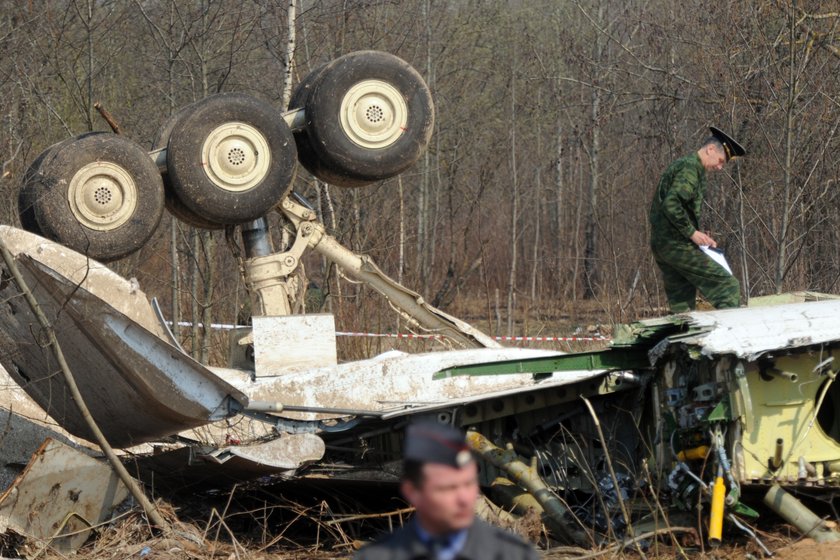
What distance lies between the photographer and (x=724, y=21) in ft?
44.7

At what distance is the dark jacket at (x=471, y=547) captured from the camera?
239 centimetres

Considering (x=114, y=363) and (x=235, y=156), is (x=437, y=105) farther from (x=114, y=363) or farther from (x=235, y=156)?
(x=114, y=363)

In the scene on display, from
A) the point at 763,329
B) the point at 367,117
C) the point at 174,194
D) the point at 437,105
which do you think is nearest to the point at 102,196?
the point at 174,194

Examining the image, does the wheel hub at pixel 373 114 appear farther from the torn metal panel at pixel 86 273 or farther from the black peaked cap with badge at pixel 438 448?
the black peaked cap with badge at pixel 438 448

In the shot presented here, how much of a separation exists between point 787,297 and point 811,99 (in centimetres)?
513

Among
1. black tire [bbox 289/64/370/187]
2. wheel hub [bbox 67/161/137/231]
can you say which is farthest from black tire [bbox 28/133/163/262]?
black tire [bbox 289/64/370/187]

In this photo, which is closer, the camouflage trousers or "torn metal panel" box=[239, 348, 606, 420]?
"torn metal panel" box=[239, 348, 606, 420]

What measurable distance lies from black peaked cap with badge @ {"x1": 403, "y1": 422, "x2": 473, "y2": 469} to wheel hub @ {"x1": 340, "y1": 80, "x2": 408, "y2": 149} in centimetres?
599

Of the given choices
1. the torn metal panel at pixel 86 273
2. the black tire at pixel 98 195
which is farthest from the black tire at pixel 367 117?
the torn metal panel at pixel 86 273

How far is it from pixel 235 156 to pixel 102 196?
97 centimetres

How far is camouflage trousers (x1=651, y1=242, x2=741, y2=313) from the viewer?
7.92 meters

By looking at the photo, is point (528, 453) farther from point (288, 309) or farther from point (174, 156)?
→ point (174, 156)

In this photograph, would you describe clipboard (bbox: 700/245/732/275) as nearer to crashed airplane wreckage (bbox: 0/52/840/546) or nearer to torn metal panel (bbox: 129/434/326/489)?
crashed airplane wreckage (bbox: 0/52/840/546)

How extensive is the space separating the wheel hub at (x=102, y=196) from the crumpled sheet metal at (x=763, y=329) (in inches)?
150
